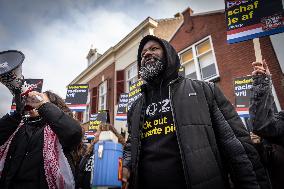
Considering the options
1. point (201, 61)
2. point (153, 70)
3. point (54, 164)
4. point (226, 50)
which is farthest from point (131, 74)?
point (54, 164)

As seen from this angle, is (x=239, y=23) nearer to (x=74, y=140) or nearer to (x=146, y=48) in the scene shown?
(x=146, y=48)

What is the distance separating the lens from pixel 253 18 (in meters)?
4.61

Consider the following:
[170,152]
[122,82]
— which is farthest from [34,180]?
[122,82]

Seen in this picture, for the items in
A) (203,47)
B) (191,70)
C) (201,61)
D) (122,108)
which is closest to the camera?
(122,108)

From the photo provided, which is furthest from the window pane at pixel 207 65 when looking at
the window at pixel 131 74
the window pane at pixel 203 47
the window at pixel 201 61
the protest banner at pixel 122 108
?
the window at pixel 131 74

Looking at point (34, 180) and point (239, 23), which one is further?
point (239, 23)

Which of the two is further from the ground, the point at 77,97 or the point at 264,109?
the point at 77,97

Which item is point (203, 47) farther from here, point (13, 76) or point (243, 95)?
point (13, 76)

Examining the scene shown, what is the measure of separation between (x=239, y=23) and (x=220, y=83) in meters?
5.96

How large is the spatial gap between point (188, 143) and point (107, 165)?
680mm

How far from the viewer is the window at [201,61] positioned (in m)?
11.3

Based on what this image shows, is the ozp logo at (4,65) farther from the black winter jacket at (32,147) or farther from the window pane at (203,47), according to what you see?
the window pane at (203,47)

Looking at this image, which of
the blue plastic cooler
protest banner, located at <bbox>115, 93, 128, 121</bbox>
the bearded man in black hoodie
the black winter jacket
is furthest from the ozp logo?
protest banner, located at <bbox>115, 93, 128, 121</bbox>

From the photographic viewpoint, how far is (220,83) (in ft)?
34.4
